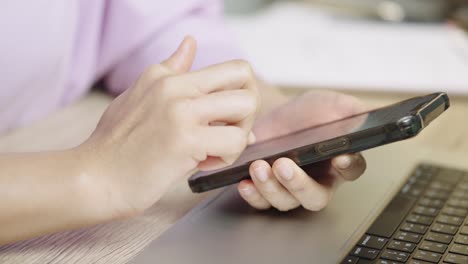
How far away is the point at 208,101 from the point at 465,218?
19 centimetres

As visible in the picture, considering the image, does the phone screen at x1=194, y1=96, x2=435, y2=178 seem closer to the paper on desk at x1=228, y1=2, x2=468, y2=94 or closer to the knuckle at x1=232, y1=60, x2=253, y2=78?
the knuckle at x1=232, y1=60, x2=253, y2=78

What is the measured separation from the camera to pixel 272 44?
0.97 meters

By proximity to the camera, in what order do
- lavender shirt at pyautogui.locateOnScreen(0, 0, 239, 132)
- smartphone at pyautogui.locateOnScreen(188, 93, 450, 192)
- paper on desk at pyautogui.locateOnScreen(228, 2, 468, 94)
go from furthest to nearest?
paper on desk at pyautogui.locateOnScreen(228, 2, 468, 94)
lavender shirt at pyautogui.locateOnScreen(0, 0, 239, 132)
smartphone at pyautogui.locateOnScreen(188, 93, 450, 192)

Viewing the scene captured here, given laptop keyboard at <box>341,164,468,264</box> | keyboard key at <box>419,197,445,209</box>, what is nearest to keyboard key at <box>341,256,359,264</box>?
laptop keyboard at <box>341,164,468,264</box>

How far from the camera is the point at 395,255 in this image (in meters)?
0.43

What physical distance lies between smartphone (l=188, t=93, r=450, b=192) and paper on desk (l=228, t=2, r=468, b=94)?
0.27 metres

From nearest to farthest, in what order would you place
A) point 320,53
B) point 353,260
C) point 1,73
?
point 353,260 < point 1,73 < point 320,53

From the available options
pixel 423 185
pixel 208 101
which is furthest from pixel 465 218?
pixel 208 101

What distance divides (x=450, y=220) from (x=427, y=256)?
2.4 inches

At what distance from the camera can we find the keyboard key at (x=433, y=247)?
Answer: 0.44 m

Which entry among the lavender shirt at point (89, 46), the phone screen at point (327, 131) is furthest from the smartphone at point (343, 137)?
the lavender shirt at point (89, 46)

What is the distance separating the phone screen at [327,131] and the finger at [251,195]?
15 millimetres

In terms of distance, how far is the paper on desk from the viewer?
789 millimetres

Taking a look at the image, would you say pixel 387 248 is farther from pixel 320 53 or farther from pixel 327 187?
pixel 320 53
